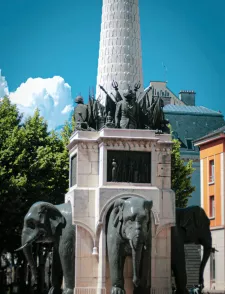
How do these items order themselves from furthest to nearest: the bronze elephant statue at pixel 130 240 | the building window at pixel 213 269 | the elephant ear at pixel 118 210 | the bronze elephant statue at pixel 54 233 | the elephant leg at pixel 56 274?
the building window at pixel 213 269 → the elephant leg at pixel 56 274 → the bronze elephant statue at pixel 54 233 → the elephant ear at pixel 118 210 → the bronze elephant statue at pixel 130 240

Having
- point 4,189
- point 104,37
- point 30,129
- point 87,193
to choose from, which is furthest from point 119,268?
point 30,129

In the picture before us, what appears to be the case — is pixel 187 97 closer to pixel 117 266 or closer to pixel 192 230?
pixel 192 230

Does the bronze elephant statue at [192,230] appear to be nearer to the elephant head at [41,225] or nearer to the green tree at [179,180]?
the elephant head at [41,225]

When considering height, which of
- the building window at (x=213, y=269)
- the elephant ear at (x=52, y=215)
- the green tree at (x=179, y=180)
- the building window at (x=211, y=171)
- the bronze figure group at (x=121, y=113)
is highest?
the building window at (x=211, y=171)

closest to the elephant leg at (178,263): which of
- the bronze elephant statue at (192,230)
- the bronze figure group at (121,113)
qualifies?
the bronze elephant statue at (192,230)

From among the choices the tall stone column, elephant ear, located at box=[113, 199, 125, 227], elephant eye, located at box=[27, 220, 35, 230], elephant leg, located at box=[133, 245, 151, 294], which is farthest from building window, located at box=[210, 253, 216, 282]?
elephant ear, located at box=[113, 199, 125, 227]

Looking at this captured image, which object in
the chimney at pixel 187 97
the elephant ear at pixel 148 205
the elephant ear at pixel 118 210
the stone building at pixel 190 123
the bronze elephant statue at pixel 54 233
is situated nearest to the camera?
the elephant ear at pixel 148 205

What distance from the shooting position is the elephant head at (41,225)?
90.4 ft

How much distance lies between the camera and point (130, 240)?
25.5 meters

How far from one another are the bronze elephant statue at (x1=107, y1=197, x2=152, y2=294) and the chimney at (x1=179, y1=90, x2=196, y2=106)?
6548cm

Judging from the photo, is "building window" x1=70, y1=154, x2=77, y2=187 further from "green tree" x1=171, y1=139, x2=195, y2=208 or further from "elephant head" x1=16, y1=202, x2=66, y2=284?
"green tree" x1=171, y1=139, x2=195, y2=208

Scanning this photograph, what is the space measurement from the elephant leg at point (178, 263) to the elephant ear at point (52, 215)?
378 centimetres

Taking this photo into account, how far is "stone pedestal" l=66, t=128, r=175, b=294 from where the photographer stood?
2728 cm

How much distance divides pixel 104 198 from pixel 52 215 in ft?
6.16
